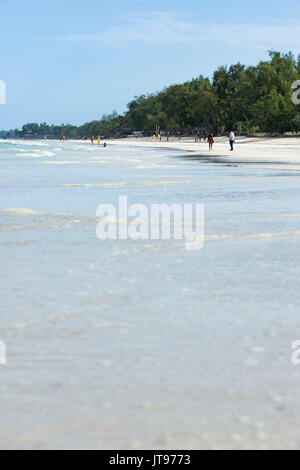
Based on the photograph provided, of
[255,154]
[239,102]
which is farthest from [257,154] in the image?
[239,102]

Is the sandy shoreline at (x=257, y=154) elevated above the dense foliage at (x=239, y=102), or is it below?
below

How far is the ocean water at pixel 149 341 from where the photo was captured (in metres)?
3.00

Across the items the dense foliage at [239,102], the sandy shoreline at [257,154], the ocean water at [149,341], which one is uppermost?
the dense foliage at [239,102]

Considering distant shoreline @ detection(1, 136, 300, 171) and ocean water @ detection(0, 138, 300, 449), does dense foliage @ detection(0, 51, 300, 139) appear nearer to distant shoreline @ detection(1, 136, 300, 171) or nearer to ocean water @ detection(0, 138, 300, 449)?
distant shoreline @ detection(1, 136, 300, 171)

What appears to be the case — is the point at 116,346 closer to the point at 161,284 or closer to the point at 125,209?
the point at 161,284

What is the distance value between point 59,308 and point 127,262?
2.00 metres

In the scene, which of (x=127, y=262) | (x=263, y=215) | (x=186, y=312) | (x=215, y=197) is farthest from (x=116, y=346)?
(x=215, y=197)

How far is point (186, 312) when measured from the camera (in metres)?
4.89

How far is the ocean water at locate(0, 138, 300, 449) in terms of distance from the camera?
118 inches

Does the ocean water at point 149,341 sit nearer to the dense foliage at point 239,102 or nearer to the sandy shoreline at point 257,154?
the sandy shoreline at point 257,154

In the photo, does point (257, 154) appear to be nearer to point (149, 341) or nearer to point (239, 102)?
point (149, 341)

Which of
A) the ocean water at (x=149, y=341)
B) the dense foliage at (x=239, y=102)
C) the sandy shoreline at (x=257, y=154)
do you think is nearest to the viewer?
the ocean water at (x=149, y=341)

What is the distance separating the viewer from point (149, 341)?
4207mm

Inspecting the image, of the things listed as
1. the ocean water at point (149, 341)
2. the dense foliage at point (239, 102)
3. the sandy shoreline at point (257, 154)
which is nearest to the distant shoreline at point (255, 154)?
the sandy shoreline at point (257, 154)
